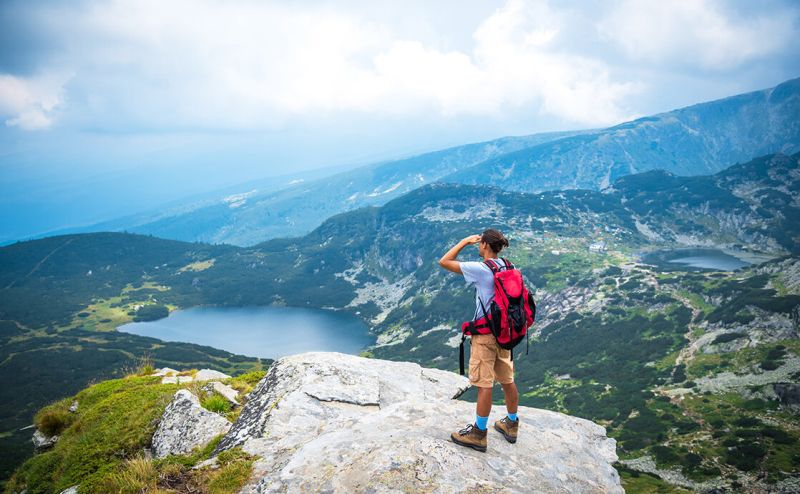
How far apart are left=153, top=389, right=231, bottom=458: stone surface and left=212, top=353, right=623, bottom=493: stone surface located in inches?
28.3

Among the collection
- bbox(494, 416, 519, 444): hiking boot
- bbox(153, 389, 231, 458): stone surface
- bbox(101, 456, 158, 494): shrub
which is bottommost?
bbox(494, 416, 519, 444): hiking boot

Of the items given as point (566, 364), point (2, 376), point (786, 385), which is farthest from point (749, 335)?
point (2, 376)

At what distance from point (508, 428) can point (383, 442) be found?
3.11m

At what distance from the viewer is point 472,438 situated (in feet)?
27.2

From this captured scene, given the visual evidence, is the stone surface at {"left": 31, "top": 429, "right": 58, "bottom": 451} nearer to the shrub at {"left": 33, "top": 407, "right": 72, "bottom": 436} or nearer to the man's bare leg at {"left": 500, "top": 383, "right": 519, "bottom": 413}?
the shrub at {"left": 33, "top": 407, "right": 72, "bottom": 436}

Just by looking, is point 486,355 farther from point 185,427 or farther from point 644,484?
point 644,484

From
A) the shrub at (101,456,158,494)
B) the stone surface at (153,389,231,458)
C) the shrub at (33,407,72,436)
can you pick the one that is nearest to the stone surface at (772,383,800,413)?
the stone surface at (153,389,231,458)

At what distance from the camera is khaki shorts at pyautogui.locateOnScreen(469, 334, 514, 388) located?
29.1 feet

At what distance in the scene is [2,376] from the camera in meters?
193

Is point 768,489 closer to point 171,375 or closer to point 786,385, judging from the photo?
point 786,385

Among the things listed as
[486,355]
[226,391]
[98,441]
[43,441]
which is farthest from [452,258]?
[43,441]

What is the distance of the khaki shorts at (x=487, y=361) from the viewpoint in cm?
886

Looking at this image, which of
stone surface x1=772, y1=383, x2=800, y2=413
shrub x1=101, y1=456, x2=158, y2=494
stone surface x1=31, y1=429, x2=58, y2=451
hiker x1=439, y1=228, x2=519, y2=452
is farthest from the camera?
stone surface x1=772, y1=383, x2=800, y2=413

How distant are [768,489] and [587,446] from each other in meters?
90.5
